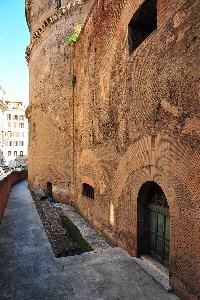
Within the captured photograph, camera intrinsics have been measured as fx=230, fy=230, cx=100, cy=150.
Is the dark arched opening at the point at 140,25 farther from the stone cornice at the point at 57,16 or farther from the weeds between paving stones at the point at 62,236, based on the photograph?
the stone cornice at the point at 57,16

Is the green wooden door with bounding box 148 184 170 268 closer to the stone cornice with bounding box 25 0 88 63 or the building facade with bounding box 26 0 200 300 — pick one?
the building facade with bounding box 26 0 200 300

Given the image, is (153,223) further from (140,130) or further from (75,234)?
(75,234)

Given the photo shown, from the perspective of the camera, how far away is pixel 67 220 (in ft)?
31.0

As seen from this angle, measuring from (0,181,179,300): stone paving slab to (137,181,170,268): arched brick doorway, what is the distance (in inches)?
19.5

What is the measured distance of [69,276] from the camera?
4.74 metres

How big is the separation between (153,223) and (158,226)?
19cm

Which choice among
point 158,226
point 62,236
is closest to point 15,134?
point 62,236

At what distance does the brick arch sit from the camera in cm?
379

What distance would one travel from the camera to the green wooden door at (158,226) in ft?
16.0

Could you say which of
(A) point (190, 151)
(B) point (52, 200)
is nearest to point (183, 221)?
(A) point (190, 151)

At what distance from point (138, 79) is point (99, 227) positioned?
16.2ft

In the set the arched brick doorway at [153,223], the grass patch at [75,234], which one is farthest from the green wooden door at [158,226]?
the grass patch at [75,234]

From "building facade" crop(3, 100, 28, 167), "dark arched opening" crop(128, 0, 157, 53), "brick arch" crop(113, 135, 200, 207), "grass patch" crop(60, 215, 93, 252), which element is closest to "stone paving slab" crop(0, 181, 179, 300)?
"grass patch" crop(60, 215, 93, 252)

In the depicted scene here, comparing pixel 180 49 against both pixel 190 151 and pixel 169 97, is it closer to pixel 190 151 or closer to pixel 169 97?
pixel 169 97
